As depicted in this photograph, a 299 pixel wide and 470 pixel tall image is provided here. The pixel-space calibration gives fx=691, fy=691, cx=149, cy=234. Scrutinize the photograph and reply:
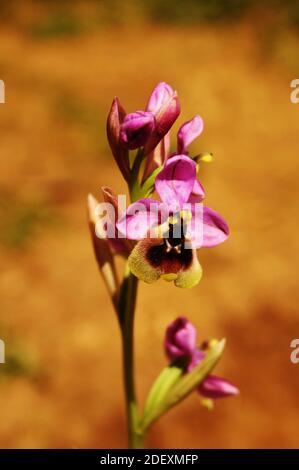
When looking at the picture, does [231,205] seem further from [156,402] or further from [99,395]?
[156,402]

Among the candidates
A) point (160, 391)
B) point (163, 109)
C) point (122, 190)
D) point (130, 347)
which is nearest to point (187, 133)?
point (163, 109)

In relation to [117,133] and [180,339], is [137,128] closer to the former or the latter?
[117,133]

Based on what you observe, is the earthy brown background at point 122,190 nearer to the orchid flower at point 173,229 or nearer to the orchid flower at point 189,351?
the orchid flower at point 189,351

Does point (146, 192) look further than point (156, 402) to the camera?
No

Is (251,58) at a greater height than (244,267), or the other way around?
(251,58)

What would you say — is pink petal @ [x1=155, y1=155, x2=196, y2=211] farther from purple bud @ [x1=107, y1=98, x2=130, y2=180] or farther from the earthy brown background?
the earthy brown background
